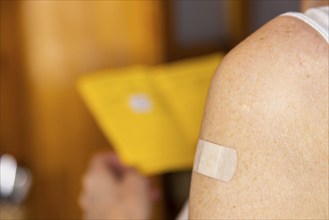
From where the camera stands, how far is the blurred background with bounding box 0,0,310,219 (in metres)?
2.00

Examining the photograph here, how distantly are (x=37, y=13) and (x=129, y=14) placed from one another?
11.1 inches

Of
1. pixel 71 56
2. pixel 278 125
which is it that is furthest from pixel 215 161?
pixel 71 56

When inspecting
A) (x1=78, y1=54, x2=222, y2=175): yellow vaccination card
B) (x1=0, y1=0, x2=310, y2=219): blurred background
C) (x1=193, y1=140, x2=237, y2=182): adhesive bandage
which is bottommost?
(x1=0, y1=0, x2=310, y2=219): blurred background

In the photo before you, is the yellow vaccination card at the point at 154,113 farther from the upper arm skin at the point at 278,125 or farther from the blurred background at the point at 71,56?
the upper arm skin at the point at 278,125

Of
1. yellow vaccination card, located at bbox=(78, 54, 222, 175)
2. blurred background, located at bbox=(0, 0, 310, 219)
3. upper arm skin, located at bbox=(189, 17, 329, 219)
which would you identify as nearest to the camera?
upper arm skin, located at bbox=(189, 17, 329, 219)

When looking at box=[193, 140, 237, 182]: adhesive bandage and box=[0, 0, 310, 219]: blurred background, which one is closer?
box=[193, 140, 237, 182]: adhesive bandage

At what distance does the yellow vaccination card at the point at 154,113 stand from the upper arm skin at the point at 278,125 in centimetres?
61

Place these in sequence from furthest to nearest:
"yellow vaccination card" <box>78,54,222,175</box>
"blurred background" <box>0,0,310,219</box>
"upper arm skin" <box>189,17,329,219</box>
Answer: "blurred background" <box>0,0,310,219</box> < "yellow vaccination card" <box>78,54,222,175</box> < "upper arm skin" <box>189,17,329,219</box>

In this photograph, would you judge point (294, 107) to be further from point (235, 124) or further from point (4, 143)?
point (4, 143)

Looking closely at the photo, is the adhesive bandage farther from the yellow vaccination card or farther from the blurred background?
the blurred background

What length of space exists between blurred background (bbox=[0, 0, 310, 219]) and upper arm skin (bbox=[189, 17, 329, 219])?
1239mm

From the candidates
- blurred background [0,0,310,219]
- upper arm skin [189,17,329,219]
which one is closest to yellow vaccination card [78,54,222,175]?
blurred background [0,0,310,219]

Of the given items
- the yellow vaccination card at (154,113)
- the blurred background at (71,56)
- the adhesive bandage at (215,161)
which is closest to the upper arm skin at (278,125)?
the adhesive bandage at (215,161)

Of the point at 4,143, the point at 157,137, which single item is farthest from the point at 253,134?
the point at 4,143
